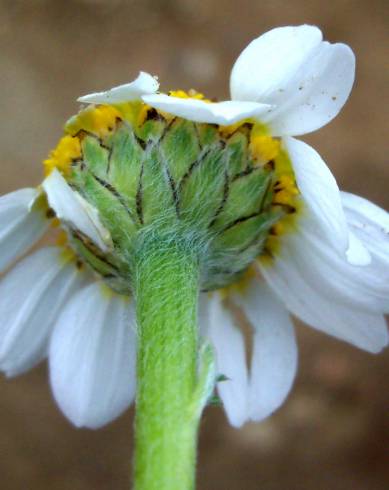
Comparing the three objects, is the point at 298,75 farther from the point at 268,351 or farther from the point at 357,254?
the point at 268,351

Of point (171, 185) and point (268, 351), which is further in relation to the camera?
point (268, 351)

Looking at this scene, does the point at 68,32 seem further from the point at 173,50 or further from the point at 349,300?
the point at 349,300

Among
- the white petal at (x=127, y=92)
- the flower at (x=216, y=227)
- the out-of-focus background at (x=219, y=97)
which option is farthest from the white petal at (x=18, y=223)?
the out-of-focus background at (x=219, y=97)

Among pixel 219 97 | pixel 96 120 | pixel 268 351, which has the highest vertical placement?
pixel 96 120

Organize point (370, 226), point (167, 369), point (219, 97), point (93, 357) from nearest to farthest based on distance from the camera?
point (167, 369) → point (370, 226) → point (93, 357) → point (219, 97)

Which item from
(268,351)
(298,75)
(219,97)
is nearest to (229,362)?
(268,351)

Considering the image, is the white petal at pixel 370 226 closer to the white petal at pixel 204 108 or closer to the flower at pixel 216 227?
the flower at pixel 216 227
